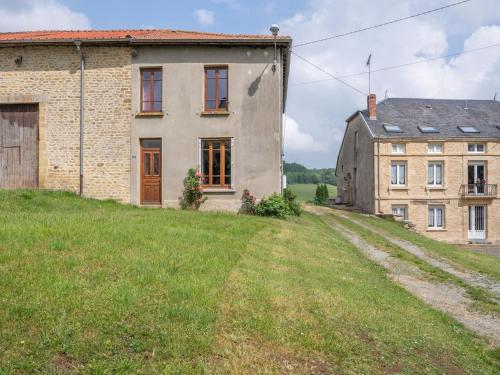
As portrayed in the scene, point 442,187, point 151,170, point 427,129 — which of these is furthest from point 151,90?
point 442,187

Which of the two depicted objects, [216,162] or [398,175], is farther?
[398,175]

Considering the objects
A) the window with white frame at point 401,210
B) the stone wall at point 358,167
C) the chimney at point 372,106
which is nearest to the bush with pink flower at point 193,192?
the stone wall at point 358,167

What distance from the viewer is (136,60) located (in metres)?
16.5

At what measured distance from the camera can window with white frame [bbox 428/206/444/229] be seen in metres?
30.4

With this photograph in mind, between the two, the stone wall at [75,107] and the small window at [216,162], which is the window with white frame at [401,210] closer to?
the small window at [216,162]

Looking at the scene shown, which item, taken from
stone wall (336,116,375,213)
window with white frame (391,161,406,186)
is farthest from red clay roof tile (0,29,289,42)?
window with white frame (391,161,406,186)

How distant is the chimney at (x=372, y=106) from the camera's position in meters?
31.8

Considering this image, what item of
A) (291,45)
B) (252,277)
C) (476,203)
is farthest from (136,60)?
(476,203)

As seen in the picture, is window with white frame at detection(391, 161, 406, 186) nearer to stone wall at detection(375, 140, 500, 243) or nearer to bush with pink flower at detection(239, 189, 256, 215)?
stone wall at detection(375, 140, 500, 243)

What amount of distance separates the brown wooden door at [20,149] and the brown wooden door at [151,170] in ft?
13.9

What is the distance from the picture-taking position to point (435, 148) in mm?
30141

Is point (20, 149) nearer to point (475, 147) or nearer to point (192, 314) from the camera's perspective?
point (192, 314)

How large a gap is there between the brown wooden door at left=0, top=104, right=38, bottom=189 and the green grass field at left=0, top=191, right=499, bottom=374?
32.2 ft

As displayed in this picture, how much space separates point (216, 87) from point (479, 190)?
23.2 meters
